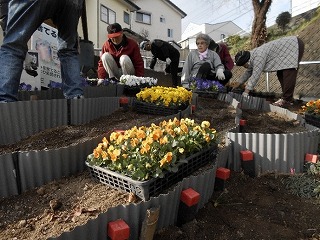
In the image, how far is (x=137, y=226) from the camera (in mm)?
1522

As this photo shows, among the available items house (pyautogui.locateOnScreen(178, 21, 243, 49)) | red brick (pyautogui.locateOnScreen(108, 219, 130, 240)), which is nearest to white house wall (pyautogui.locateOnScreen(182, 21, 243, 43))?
house (pyautogui.locateOnScreen(178, 21, 243, 49))

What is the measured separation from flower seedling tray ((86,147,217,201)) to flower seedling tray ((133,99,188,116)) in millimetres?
1473

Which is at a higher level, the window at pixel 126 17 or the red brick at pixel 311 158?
the window at pixel 126 17

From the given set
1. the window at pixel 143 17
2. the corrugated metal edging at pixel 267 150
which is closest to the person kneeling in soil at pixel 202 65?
the corrugated metal edging at pixel 267 150

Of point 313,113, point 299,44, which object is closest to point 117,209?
point 313,113

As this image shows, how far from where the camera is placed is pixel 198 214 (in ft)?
6.19

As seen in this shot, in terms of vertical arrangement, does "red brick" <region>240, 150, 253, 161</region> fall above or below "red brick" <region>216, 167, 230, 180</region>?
above

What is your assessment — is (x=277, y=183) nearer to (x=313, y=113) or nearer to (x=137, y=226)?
(x=137, y=226)

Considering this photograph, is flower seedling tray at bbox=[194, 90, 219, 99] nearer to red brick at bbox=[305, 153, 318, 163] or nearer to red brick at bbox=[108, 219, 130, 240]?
red brick at bbox=[305, 153, 318, 163]

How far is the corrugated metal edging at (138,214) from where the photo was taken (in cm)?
137

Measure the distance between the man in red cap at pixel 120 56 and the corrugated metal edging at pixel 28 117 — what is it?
7.87ft

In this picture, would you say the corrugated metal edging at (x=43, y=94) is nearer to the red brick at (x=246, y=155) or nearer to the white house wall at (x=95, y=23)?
the red brick at (x=246, y=155)

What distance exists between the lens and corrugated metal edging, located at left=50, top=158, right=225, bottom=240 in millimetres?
1365

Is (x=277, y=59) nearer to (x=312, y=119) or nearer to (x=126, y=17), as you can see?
(x=312, y=119)
